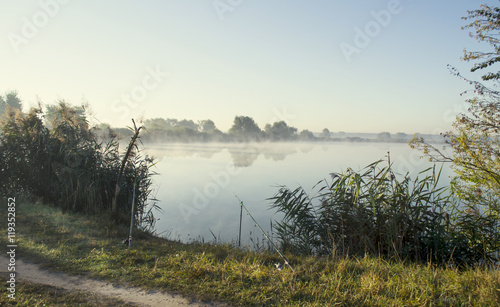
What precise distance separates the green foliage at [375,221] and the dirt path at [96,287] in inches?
117

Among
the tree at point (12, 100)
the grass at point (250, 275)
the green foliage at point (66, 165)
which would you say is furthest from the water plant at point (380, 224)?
the tree at point (12, 100)

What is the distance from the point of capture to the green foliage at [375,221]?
558 centimetres

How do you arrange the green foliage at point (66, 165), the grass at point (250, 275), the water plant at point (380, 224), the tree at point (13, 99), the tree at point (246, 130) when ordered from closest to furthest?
the grass at point (250, 275) → the water plant at point (380, 224) → the green foliage at point (66, 165) → the tree at point (13, 99) → the tree at point (246, 130)

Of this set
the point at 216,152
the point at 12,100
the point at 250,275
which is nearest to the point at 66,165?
the point at 250,275

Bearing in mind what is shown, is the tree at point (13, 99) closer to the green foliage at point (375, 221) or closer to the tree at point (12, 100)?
the tree at point (12, 100)

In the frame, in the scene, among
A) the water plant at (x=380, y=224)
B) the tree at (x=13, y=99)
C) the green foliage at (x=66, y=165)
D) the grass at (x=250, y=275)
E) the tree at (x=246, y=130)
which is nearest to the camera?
the grass at (x=250, y=275)

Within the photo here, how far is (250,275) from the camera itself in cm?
393

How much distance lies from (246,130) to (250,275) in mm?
68404

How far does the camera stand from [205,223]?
33.4 ft

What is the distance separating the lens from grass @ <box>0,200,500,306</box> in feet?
11.0

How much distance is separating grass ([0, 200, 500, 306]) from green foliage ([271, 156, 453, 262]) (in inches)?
47.4

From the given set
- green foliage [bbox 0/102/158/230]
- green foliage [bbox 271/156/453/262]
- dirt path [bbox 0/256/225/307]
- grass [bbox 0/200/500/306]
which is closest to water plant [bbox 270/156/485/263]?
green foliage [bbox 271/156/453/262]

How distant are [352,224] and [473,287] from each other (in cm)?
284

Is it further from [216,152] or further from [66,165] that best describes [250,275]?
[216,152]
